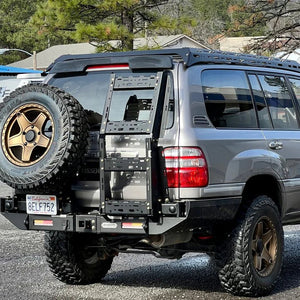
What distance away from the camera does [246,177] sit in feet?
21.2

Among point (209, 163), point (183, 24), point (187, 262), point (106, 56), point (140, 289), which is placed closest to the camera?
point (209, 163)

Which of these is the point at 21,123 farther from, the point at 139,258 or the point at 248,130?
the point at 139,258

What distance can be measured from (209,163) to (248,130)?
2.63 ft

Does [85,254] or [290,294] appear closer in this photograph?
[290,294]

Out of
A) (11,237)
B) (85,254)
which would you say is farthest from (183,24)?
(85,254)

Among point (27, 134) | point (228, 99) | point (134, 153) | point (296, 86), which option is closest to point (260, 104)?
point (228, 99)

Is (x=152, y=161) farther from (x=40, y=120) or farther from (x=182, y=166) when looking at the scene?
(x=40, y=120)

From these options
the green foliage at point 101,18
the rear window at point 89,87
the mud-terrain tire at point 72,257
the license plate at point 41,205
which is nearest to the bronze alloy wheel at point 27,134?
the license plate at point 41,205

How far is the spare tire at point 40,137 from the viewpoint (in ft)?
19.5

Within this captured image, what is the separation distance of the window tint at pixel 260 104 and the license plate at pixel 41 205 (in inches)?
81.1

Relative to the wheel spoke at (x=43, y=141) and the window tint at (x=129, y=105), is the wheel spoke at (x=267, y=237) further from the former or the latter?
the wheel spoke at (x=43, y=141)

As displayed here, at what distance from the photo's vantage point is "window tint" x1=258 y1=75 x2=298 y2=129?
7.21 metres

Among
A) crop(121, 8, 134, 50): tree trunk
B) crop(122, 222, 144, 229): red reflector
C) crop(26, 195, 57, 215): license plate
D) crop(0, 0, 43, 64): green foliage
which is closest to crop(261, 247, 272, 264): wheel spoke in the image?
crop(122, 222, 144, 229): red reflector

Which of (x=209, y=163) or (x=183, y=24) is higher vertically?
(x=183, y=24)
